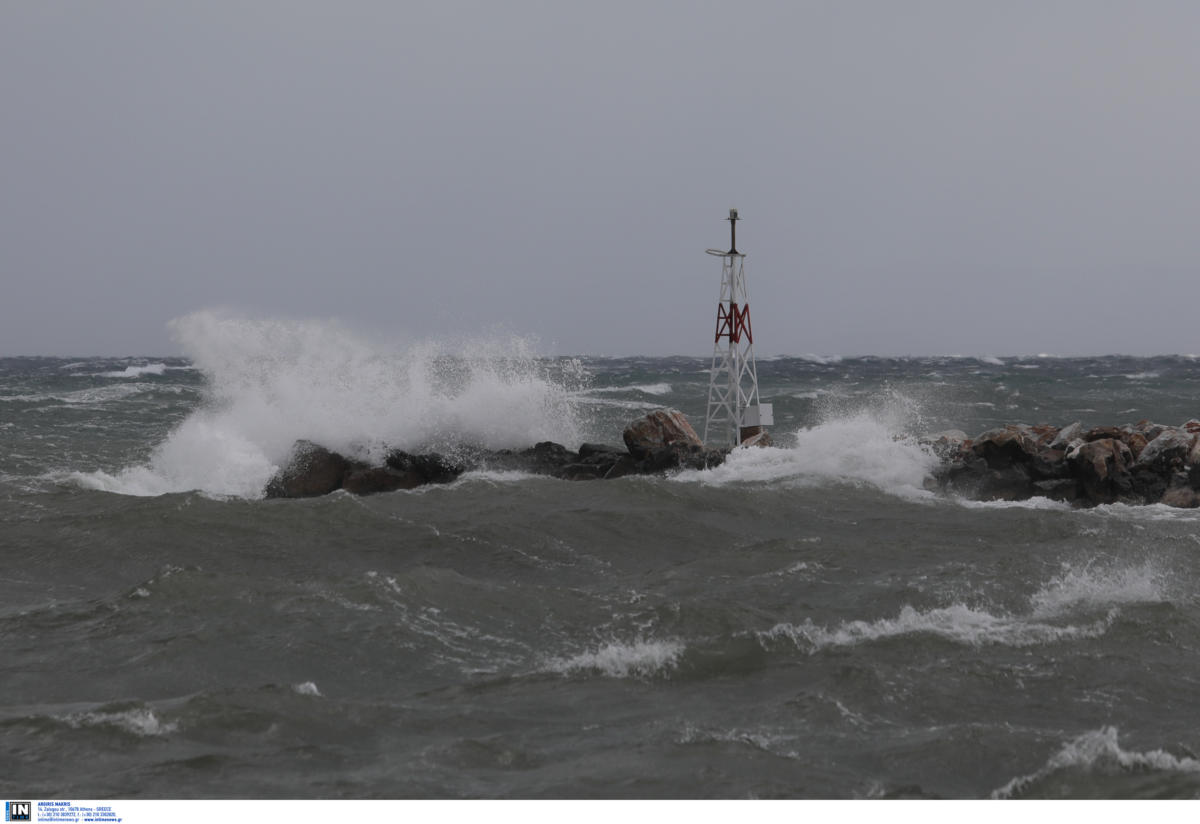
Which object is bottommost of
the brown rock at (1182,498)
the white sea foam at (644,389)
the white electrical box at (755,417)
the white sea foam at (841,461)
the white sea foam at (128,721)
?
the white sea foam at (128,721)

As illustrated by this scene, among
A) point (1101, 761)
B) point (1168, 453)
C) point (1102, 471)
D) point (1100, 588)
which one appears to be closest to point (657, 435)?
point (1102, 471)

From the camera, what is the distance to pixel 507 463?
17.6 m

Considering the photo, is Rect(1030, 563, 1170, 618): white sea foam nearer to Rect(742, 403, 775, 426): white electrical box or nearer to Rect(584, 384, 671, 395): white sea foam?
Rect(742, 403, 775, 426): white electrical box

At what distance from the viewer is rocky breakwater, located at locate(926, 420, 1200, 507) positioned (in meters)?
14.8

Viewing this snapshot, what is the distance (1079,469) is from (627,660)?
1024 cm

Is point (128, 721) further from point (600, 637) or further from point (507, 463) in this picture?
point (507, 463)

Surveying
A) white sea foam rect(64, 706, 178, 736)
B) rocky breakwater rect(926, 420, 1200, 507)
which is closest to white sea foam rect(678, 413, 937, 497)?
rocky breakwater rect(926, 420, 1200, 507)

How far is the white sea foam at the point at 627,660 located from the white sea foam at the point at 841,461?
25.3 ft

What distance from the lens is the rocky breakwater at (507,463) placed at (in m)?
16.4

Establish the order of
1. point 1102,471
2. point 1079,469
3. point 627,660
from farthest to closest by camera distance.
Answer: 1. point 1079,469
2. point 1102,471
3. point 627,660

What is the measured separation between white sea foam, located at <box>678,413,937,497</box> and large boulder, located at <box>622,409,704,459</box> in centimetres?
93

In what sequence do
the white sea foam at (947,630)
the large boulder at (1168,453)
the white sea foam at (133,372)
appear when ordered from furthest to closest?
the white sea foam at (133,372)
the large boulder at (1168,453)
the white sea foam at (947,630)

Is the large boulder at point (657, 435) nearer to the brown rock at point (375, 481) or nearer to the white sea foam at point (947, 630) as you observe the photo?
the brown rock at point (375, 481)

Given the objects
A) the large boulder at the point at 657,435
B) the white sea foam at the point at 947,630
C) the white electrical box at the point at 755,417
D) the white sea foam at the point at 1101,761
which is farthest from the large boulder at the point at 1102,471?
the white sea foam at the point at 1101,761
